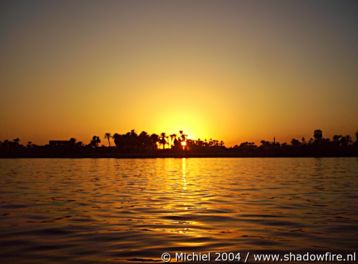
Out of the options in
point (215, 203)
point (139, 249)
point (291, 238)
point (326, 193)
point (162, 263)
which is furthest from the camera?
point (326, 193)

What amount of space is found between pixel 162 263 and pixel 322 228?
296 inches

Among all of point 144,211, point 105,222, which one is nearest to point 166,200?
point 144,211

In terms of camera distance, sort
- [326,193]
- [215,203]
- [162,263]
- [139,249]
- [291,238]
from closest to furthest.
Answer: [162,263] < [139,249] < [291,238] < [215,203] < [326,193]

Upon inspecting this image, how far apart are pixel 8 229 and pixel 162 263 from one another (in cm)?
761

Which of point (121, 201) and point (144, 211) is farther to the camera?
point (121, 201)

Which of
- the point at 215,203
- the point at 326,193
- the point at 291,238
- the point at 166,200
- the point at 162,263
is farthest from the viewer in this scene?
the point at 326,193

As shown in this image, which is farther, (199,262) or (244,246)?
(244,246)

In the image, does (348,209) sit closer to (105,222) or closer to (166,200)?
(166,200)

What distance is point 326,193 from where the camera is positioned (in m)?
28.0

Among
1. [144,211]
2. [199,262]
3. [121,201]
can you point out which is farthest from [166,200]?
[199,262]

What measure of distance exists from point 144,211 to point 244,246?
8.53 m

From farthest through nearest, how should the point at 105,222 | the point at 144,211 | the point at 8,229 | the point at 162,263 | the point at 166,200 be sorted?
the point at 166,200, the point at 144,211, the point at 105,222, the point at 8,229, the point at 162,263

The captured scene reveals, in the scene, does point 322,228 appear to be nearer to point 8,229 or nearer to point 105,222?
point 105,222

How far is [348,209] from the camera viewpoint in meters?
19.8
